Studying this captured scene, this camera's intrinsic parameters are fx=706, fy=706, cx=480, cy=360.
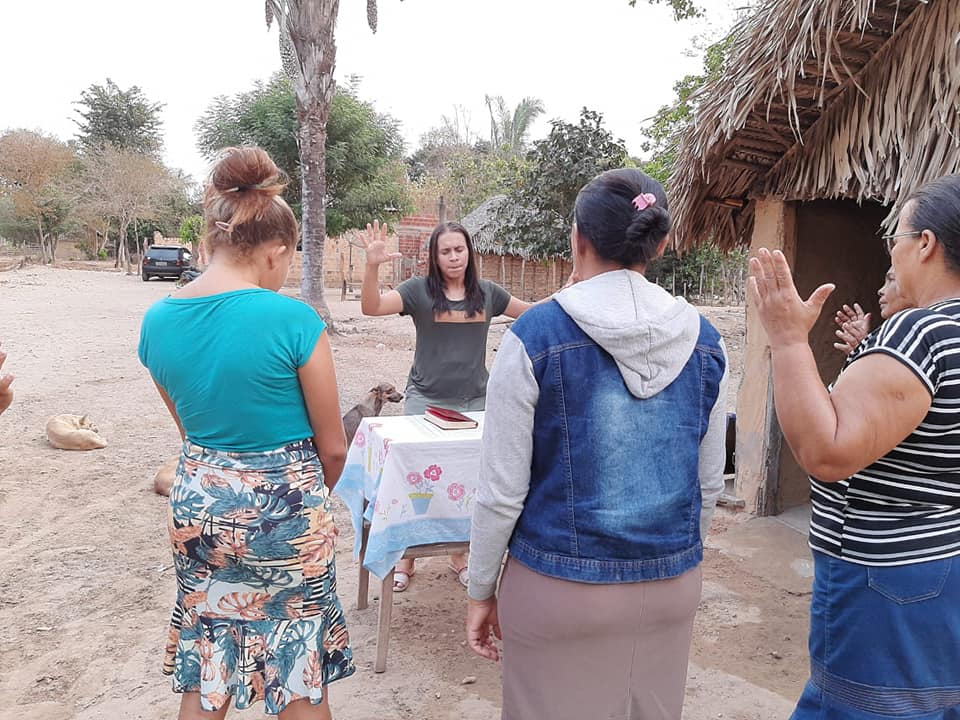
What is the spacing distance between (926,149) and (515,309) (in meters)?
2.28

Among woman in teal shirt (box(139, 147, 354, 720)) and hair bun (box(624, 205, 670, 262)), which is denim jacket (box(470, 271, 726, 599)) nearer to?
hair bun (box(624, 205, 670, 262))

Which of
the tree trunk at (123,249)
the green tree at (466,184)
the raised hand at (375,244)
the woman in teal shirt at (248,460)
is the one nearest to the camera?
the woman in teal shirt at (248,460)

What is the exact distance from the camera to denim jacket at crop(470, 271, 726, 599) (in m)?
1.58

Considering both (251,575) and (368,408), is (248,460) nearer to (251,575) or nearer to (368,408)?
(251,575)

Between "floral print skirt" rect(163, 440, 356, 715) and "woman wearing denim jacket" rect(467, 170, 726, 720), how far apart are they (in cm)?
61

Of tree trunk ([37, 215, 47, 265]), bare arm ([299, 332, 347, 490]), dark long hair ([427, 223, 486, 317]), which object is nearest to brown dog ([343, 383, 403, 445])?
dark long hair ([427, 223, 486, 317])

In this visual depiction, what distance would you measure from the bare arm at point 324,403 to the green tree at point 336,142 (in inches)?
690

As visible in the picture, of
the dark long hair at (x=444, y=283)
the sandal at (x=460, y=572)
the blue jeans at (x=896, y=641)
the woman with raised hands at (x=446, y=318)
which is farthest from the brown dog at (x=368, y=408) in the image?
the blue jeans at (x=896, y=641)

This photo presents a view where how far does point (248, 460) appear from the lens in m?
1.99

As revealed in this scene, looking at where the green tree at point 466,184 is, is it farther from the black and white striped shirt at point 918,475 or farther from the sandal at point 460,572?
the black and white striped shirt at point 918,475

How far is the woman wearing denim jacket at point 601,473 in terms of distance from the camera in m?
1.58

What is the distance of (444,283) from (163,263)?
1111 inches

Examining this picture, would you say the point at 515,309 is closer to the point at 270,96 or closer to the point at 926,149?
the point at 926,149

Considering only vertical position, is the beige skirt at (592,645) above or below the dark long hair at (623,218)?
below
